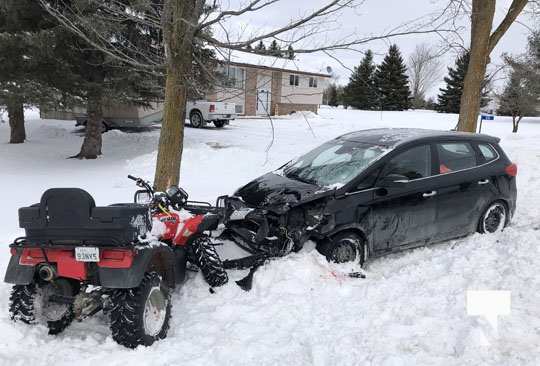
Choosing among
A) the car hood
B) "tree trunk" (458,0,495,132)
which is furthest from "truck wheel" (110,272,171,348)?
"tree trunk" (458,0,495,132)

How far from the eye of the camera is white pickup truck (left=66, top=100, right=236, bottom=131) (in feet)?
66.0

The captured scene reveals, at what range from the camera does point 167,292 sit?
3.84m

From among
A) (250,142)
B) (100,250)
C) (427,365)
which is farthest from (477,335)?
(250,142)

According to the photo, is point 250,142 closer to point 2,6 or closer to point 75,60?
point 75,60

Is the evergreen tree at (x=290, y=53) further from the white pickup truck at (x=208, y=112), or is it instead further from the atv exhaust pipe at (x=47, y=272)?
the white pickup truck at (x=208, y=112)

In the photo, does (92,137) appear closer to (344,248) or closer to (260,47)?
(260,47)

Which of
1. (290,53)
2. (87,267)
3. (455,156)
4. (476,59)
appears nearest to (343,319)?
(87,267)

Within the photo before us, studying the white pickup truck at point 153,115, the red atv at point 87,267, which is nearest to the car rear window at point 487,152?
the red atv at point 87,267

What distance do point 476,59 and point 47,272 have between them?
1098 cm

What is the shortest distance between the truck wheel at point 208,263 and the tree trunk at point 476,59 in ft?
29.9

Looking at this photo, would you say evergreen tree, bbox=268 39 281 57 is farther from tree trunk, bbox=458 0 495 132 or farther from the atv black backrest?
tree trunk, bbox=458 0 495 132

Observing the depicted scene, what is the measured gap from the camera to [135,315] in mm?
3471

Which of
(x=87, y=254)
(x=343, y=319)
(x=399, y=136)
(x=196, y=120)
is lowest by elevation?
(x=343, y=319)

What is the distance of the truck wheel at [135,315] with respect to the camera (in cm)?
346
